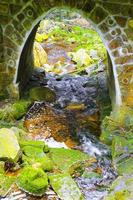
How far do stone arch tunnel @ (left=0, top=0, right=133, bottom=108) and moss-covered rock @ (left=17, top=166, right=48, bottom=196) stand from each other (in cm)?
311

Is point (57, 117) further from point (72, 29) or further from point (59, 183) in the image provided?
point (72, 29)

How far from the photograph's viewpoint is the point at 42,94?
10734 mm

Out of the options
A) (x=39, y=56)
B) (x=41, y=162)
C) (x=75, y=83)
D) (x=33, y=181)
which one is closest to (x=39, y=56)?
→ (x=39, y=56)

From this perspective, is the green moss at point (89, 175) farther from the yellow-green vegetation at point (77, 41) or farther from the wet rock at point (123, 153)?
the yellow-green vegetation at point (77, 41)

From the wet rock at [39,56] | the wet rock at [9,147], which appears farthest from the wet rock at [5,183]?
the wet rock at [39,56]

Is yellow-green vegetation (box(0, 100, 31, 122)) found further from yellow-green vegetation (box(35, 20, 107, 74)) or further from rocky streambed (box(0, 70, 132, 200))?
yellow-green vegetation (box(35, 20, 107, 74))

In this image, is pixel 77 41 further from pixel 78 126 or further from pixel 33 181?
pixel 33 181

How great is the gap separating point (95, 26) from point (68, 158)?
8.98ft

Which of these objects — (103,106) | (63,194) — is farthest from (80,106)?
(63,194)

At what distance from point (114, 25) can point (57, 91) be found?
3.21 meters

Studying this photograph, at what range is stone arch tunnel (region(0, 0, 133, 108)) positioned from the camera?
8805 millimetres

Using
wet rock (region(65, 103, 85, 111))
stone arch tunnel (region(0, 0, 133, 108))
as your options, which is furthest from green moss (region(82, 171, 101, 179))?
wet rock (region(65, 103, 85, 111))

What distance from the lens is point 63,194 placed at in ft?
21.9

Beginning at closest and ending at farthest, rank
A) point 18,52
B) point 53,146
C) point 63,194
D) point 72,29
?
point 63,194 → point 53,146 → point 18,52 → point 72,29
